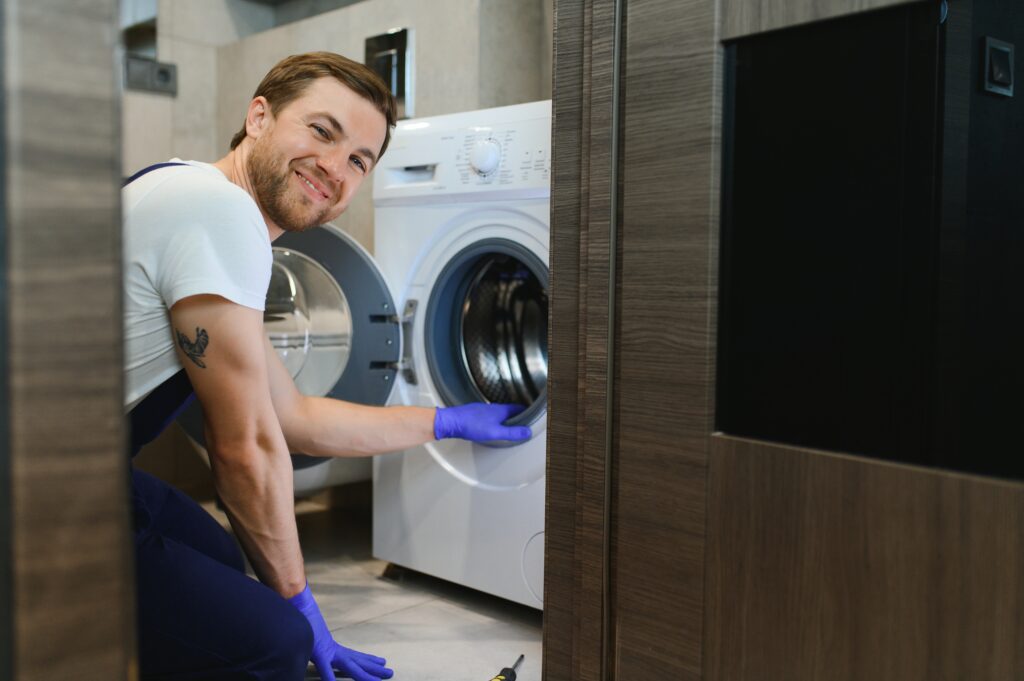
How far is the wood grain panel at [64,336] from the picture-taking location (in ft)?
1.66

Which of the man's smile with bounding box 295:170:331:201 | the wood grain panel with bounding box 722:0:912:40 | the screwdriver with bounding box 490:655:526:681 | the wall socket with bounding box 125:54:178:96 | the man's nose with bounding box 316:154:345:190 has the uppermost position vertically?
the wall socket with bounding box 125:54:178:96

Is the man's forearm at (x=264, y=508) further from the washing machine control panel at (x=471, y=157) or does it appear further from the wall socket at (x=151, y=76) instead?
the wall socket at (x=151, y=76)

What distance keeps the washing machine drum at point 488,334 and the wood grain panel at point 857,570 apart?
3.15 feet

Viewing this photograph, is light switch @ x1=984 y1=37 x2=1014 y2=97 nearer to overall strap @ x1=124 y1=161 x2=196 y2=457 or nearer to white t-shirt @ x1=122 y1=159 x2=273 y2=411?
white t-shirt @ x1=122 y1=159 x2=273 y2=411

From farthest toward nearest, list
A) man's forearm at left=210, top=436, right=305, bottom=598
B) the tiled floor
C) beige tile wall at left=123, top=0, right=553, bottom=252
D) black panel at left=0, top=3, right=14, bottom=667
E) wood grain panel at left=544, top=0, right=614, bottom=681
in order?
1. beige tile wall at left=123, top=0, right=553, bottom=252
2. the tiled floor
3. man's forearm at left=210, top=436, right=305, bottom=598
4. wood grain panel at left=544, top=0, right=614, bottom=681
5. black panel at left=0, top=3, right=14, bottom=667

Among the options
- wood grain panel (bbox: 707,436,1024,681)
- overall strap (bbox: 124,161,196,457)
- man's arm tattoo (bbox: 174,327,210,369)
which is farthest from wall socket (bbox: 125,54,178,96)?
wood grain panel (bbox: 707,436,1024,681)

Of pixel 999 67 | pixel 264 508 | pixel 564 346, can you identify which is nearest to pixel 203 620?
pixel 264 508

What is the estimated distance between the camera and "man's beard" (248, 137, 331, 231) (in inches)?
58.1

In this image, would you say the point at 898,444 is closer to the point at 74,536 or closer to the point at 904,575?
the point at 904,575

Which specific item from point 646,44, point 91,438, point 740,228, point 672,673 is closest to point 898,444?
point 740,228

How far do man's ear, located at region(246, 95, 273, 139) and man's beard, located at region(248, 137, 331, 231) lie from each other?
2 cm

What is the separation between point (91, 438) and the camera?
53 cm

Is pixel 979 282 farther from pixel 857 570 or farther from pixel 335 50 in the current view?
pixel 335 50

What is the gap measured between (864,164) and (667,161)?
0.74 feet
